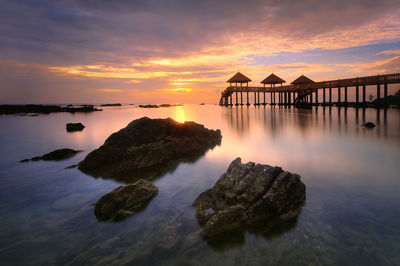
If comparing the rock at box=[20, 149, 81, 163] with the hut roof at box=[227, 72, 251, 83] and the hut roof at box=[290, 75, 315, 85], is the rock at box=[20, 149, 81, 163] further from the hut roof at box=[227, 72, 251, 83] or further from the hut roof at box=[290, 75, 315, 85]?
the hut roof at box=[290, 75, 315, 85]

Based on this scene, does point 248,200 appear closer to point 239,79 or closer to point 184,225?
point 184,225

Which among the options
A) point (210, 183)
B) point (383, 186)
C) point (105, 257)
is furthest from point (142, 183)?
point (383, 186)

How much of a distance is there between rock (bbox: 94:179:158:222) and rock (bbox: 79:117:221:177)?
2.99 m

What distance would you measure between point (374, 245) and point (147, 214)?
498 centimetres

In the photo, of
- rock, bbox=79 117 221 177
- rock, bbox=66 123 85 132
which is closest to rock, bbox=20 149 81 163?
rock, bbox=79 117 221 177

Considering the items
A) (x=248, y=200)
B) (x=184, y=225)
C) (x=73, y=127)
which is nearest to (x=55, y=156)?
(x=184, y=225)

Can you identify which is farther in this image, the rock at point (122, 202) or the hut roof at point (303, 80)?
the hut roof at point (303, 80)

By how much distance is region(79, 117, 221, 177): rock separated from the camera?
32.1 ft

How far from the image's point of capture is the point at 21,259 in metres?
4.16

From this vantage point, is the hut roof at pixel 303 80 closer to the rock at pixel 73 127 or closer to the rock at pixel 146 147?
the rock at pixel 146 147

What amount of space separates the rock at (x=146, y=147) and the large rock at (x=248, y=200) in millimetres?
4509

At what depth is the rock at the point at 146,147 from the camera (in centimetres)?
980

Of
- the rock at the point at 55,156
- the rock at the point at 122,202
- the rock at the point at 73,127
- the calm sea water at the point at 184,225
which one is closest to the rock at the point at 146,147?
the calm sea water at the point at 184,225

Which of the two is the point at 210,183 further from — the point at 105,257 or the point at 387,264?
the point at 387,264
